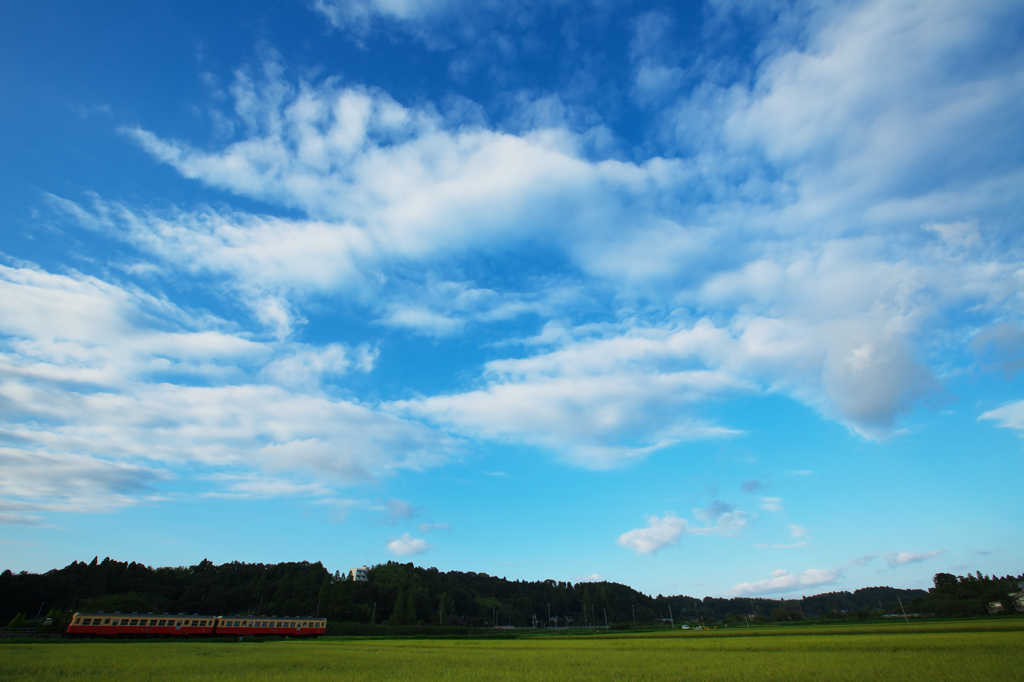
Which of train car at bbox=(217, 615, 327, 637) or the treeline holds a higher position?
the treeline

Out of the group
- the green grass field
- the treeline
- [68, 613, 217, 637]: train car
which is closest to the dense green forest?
the treeline

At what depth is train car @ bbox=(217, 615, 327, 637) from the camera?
68688 mm

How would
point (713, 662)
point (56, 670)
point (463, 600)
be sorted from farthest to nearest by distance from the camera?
point (463, 600) → point (713, 662) → point (56, 670)

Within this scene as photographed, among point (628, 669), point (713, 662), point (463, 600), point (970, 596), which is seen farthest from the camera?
point (463, 600)

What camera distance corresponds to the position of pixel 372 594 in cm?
13450

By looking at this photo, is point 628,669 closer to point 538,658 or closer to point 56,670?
point 538,658

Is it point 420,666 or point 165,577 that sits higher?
point 165,577

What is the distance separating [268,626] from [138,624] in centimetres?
1868

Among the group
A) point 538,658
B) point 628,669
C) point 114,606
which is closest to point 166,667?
point 538,658

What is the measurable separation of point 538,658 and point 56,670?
29.4 m

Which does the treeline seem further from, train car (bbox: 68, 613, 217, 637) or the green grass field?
train car (bbox: 68, 613, 217, 637)

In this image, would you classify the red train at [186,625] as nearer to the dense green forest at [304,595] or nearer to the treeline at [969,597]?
the dense green forest at [304,595]

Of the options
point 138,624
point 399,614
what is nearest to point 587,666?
point 138,624

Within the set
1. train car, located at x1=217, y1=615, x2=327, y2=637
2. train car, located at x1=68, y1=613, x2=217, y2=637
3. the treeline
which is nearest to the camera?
train car, located at x1=68, y1=613, x2=217, y2=637
